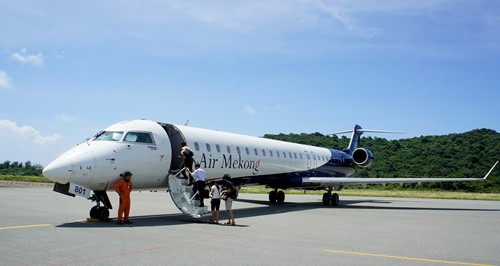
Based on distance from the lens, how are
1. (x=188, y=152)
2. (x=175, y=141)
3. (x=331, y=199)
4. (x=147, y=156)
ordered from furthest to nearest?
(x=331, y=199)
(x=175, y=141)
(x=188, y=152)
(x=147, y=156)

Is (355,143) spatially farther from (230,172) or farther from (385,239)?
(385,239)

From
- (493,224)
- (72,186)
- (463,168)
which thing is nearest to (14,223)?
(72,186)

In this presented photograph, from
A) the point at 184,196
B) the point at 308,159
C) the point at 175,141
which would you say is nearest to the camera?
the point at 184,196

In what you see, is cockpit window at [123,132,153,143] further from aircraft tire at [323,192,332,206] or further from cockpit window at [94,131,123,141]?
aircraft tire at [323,192,332,206]

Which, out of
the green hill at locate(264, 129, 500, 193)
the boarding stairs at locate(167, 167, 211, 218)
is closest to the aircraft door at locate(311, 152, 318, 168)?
the boarding stairs at locate(167, 167, 211, 218)

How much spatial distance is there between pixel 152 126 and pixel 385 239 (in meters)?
8.03

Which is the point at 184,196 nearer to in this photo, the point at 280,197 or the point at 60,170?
the point at 60,170

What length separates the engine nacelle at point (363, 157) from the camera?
28.1 meters

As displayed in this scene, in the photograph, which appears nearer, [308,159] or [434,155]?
[308,159]

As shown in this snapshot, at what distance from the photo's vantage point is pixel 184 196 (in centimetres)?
1388

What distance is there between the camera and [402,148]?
7881cm

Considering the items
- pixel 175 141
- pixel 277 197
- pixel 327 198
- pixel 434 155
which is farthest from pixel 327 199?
pixel 434 155

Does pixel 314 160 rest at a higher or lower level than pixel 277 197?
higher

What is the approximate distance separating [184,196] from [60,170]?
392cm
